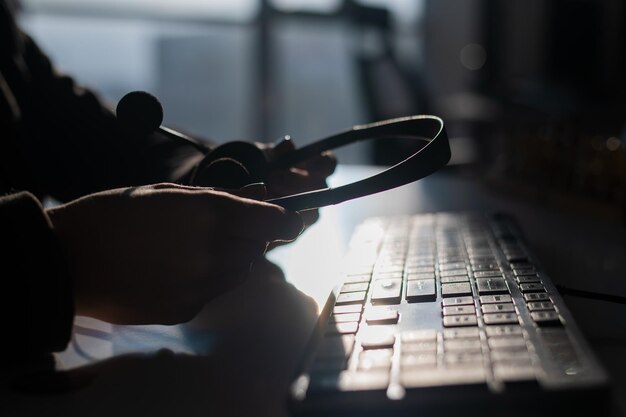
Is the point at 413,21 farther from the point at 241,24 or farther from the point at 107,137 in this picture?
the point at 107,137

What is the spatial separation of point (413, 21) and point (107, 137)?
2.86m

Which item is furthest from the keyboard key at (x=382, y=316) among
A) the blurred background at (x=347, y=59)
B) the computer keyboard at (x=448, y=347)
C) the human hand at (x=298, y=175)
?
the blurred background at (x=347, y=59)

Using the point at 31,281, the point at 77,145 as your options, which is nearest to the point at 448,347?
the point at 31,281

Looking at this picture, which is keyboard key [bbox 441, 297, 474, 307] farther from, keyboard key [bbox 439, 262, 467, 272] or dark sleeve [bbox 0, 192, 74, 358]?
dark sleeve [bbox 0, 192, 74, 358]

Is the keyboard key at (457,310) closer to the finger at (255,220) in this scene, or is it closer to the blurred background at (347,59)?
the finger at (255,220)

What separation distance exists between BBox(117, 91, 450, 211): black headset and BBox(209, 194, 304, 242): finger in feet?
0.10

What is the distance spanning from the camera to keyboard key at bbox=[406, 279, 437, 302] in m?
0.38

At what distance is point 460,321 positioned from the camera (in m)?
0.33

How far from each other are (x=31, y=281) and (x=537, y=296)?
28 centimetres

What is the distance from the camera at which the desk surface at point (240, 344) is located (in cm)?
31

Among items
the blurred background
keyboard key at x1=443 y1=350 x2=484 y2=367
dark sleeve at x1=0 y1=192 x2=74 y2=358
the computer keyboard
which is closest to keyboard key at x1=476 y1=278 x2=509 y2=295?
the computer keyboard

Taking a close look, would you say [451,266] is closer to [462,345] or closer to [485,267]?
[485,267]

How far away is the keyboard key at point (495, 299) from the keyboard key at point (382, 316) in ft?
0.17

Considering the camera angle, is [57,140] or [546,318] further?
[57,140]
